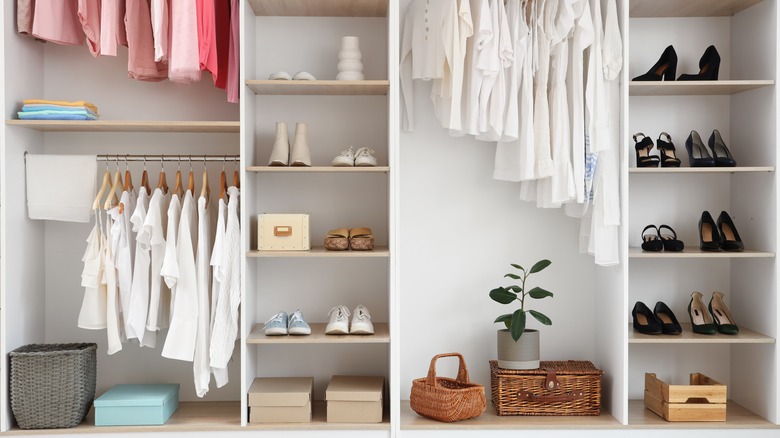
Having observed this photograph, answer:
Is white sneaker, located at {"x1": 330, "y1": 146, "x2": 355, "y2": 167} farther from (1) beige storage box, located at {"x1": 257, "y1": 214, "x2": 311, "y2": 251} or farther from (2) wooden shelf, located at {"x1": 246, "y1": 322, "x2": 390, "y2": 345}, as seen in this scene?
(2) wooden shelf, located at {"x1": 246, "y1": 322, "x2": 390, "y2": 345}

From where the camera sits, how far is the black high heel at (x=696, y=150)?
3.43 meters

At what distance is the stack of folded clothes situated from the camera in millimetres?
3281

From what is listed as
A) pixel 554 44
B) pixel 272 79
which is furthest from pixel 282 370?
pixel 554 44

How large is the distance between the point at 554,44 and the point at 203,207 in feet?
5.86

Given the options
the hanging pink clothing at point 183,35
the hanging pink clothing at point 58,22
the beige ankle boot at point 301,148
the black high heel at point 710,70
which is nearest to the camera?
the hanging pink clothing at point 183,35

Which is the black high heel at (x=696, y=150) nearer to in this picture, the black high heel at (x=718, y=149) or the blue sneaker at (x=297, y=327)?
the black high heel at (x=718, y=149)

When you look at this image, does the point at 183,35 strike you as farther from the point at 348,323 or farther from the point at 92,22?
the point at 348,323

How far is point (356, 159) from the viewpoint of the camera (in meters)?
3.39

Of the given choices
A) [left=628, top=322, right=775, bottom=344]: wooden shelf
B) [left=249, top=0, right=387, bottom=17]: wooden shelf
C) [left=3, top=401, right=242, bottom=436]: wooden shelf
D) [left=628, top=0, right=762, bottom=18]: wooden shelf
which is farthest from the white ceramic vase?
[left=628, top=322, right=775, bottom=344]: wooden shelf

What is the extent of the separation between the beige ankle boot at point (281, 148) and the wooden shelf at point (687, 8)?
1780 mm

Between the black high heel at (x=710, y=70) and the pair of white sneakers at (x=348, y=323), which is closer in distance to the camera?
the pair of white sneakers at (x=348, y=323)

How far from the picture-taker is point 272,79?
3357 mm

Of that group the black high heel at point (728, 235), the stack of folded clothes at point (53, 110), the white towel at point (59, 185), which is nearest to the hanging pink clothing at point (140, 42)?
the stack of folded clothes at point (53, 110)

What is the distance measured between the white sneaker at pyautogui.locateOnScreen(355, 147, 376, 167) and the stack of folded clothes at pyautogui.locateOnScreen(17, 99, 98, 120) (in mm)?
1268
